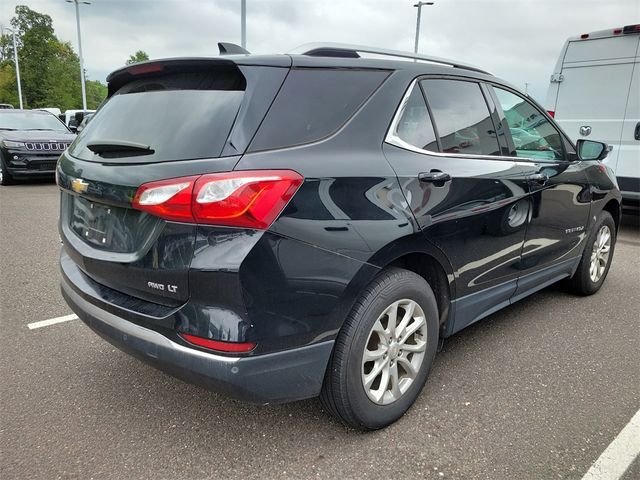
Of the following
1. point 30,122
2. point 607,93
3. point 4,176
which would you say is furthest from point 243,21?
point 607,93

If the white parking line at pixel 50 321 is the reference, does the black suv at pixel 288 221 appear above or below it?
above

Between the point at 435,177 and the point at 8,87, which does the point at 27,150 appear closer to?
the point at 435,177

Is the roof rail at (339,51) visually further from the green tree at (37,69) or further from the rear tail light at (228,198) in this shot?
the green tree at (37,69)

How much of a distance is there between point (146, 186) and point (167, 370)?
723 millimetres

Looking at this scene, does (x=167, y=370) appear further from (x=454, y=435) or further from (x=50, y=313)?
(x=50, y=313)

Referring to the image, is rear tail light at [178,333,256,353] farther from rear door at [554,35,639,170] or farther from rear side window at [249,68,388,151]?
rear door at [554,35,639,170]

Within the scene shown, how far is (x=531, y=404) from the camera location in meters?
2.61

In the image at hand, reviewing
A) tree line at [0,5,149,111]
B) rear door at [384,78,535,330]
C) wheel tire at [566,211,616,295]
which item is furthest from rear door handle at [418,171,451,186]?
tree line at [0,5,149,111]

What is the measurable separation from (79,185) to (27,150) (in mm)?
9333

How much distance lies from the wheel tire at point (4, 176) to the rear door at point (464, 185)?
34.5 feet

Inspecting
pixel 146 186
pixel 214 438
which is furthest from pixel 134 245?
pixel 214 438

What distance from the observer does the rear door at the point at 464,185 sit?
2354 millimetres

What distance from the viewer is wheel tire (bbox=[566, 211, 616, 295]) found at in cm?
409

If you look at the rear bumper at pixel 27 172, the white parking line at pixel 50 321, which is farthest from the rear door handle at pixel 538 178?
the rear bumper at pixel 27 172
